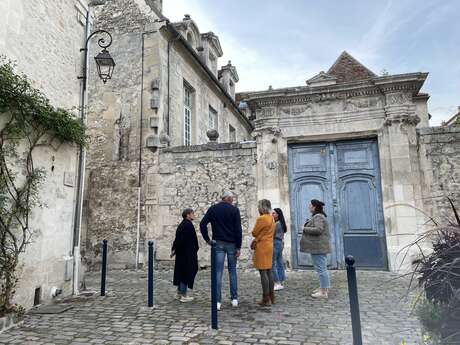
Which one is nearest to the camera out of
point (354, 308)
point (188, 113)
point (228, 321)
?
point (354, 308)

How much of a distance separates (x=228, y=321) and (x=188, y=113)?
8376 millimetres

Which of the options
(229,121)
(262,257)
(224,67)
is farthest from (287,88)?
(224,67)

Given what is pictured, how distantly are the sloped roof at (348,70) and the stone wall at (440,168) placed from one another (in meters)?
4.76

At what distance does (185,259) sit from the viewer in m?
5.05

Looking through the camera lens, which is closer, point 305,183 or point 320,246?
point 320,246

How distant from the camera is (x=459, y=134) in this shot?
6863 millimetres

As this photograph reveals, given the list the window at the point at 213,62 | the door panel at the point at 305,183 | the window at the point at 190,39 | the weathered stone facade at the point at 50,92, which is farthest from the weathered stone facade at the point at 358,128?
the window at the point at 213,62

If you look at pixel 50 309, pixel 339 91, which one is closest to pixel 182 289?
pixel 50 309

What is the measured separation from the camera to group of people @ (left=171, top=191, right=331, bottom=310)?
15.1 ft

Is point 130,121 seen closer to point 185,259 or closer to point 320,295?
point 185,259

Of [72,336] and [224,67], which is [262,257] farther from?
[224,67]

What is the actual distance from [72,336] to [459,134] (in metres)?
7.44

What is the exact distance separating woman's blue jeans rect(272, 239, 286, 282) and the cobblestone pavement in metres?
0.24

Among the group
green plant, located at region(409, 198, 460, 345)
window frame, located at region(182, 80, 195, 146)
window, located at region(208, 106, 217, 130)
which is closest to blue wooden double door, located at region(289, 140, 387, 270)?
window frame, located at region(182, 80, 195, 146)
